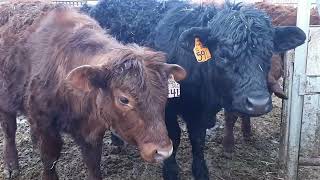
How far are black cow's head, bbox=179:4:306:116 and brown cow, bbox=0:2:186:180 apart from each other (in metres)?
0.45

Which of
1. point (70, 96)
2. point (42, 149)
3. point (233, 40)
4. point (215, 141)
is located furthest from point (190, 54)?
point (215, 141)

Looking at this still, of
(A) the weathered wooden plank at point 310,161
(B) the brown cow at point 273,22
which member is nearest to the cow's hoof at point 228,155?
(B) the brown cow at point 273,22

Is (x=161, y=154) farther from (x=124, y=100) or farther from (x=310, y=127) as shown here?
(x=310, y=127)

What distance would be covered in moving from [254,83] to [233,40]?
43 centimetres

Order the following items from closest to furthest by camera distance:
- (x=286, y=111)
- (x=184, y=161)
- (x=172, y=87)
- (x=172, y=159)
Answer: (x=172, y=87)
(x=172, y=159)
(x=286, y=111)
(x=184, y=161)

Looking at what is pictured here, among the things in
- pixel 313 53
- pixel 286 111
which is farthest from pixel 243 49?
pixel 286 111

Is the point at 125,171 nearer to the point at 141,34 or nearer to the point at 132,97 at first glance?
the point at 141,34

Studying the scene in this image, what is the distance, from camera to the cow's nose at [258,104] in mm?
3691

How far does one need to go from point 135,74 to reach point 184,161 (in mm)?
2410

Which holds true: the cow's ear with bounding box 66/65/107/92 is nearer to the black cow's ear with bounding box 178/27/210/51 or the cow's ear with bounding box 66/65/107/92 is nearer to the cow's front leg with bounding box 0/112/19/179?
the black cow's ear with bounding box 178/27/210/51

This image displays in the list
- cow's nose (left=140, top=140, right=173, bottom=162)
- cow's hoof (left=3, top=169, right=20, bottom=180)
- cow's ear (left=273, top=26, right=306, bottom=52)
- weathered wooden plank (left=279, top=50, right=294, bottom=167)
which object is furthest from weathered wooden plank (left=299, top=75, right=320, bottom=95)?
cow's hoof (left=3, top=169, right=20, bottom=180)

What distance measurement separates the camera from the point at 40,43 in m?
4.18

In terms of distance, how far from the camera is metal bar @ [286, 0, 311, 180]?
4.38m

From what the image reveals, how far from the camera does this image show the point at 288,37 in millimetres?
4160
